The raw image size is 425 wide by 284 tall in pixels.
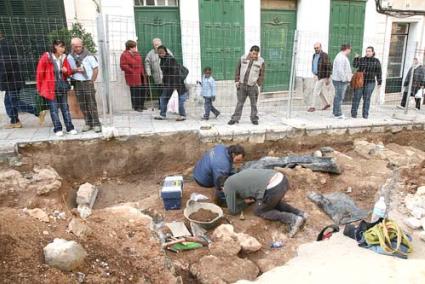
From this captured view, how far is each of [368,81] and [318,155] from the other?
104 inches

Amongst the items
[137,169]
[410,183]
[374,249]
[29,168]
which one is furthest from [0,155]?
[410,183]

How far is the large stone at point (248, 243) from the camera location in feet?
14.8

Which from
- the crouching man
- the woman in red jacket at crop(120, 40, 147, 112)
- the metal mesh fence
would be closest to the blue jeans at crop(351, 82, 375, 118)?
the metal mesh fence

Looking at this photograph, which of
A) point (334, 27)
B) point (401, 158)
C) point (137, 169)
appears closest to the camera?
point (137, 169)

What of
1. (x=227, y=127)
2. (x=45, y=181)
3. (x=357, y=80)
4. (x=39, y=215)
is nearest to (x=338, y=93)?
(x=357, y=80)

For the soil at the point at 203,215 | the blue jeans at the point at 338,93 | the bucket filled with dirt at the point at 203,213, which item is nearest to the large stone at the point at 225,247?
the bucket filled with dirt at the point at 203,213

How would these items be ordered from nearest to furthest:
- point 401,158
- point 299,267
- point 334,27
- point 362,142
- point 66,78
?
point 299,267, point 66,78, point 401,158, point 362,142, point 334,27

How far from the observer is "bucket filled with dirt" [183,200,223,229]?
4891mm

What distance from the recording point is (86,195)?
5.95 m

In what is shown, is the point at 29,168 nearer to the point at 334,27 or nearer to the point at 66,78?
the point at 66,78

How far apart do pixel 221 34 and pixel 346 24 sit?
157 inches

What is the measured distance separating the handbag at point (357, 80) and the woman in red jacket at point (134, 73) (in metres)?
4.89

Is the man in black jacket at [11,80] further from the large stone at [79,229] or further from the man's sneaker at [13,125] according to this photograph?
the large stone at [79,229]

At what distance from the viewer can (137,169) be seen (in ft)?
23.0
